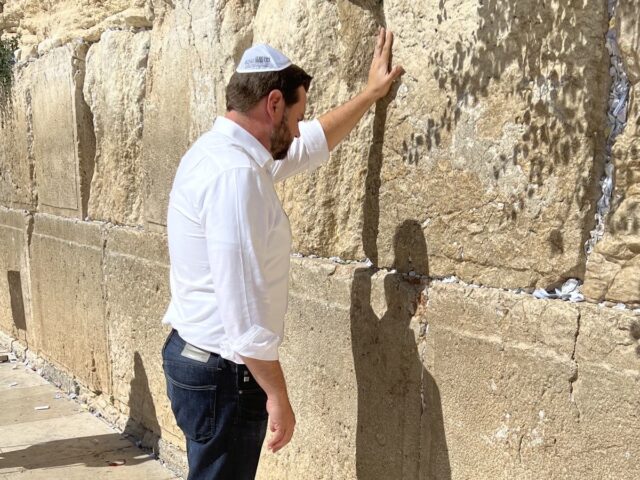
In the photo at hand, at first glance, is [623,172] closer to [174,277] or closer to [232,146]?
[232,146]

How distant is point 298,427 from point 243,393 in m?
0.94

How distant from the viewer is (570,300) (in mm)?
2242

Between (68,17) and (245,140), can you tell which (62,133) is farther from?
(245,140)

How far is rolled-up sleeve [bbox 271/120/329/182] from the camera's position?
2.87m

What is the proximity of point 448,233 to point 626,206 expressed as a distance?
2.11 feet

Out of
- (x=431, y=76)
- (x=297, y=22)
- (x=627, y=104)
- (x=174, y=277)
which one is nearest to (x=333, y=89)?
(x=297, y=22)

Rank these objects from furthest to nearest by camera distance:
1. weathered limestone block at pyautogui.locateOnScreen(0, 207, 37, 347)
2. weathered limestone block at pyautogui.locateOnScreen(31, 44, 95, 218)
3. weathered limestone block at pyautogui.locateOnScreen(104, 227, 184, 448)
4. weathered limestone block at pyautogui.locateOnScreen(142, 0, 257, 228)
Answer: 1. weathered limestone block at pyautogui.locateOnScreen(0, 207, 37, 347)
2. weathered limestone block at pyautogui.locateOnScreen(31, 44, 95, 218)
3. weathered limestone block at pyautogui.locateOnScreen(104, 227, 184, 448)
4. weathered limestone block at pyautogui.locateOnScreen(142, 0, 257, 228)

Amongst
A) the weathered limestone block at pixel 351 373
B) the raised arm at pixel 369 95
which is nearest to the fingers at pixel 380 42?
the raised arm at pixel 369 95

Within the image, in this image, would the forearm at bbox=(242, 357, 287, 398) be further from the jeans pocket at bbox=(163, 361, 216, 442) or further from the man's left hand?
the man's left hand

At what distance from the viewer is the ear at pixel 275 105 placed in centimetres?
246

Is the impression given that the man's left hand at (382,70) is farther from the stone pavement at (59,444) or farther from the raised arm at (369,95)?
the stone pavement at (59,444)

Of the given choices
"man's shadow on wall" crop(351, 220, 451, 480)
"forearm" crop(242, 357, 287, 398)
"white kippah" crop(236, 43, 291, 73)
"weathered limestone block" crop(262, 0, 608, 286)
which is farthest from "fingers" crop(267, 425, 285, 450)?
"white kippah" crop(236, 43, 291, 73)

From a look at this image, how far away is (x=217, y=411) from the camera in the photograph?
249cm

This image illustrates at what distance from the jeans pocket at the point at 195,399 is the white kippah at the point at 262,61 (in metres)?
0.98
